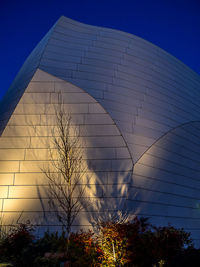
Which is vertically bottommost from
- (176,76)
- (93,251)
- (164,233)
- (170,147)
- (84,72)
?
(93,251)

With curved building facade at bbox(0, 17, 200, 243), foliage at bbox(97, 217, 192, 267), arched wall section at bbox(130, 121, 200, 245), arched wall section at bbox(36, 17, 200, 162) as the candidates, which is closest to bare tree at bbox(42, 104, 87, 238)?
curved building facade at bbox(0, 17, 200, 243)

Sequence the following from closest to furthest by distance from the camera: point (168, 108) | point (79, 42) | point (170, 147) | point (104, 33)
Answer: point (170, 147), point (168, 108), point (79, 42), point (104, 33)

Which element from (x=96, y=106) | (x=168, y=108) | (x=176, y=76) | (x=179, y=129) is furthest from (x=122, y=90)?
(x=176, y=76)

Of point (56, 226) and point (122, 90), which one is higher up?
point (122, 90)

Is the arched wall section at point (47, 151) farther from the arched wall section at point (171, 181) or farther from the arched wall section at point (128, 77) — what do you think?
the arched wall section at point (171, 181)

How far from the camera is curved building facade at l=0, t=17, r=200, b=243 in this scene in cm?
1246

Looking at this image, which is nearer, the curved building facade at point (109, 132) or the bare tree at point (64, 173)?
the bare tree at point (64, 173)

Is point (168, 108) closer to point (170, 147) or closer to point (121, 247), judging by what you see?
point (170, 147)

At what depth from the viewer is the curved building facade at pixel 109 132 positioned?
40.9 feet

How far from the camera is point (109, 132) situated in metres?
13.2

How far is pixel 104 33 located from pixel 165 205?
13.8 m

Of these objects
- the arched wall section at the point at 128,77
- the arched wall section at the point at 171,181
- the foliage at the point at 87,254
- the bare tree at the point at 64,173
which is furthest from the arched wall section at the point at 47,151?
the foliage at the point at 87,254

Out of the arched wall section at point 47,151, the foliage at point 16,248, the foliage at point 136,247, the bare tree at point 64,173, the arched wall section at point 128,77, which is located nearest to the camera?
the foliage at point 136,247

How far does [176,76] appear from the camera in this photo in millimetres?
18547
